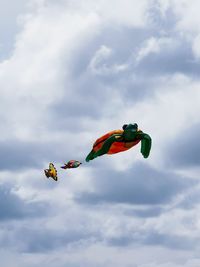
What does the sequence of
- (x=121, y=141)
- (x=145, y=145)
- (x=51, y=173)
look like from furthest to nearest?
(x=51, y=173), (x=145, y=145), (x=121, y=141)

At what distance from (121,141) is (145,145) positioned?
3.45m

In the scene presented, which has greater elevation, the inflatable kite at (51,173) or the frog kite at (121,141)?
the inflatable kite at (51,173)

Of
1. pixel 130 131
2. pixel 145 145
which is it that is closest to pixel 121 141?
pixel 130 131

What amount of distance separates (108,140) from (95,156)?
145 inches

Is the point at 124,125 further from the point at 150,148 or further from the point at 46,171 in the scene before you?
the point at 46,171

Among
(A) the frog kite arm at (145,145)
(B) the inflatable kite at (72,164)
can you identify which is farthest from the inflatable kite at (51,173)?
(A) the frog kite arm at (145,145)

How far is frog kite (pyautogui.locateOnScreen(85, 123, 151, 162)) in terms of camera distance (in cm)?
6612

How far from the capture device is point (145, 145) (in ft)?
225

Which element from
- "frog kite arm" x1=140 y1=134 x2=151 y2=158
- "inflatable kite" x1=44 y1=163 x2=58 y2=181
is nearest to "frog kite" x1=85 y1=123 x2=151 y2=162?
"frog kite arm" x1=140 y1=134 x2=151 y2=158

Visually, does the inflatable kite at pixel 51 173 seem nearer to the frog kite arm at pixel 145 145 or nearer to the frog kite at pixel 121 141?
the frog kite at pixel 121 141

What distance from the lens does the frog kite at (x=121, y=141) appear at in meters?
66.1

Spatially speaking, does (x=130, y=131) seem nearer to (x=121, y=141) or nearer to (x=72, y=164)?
(x=121, y=141)

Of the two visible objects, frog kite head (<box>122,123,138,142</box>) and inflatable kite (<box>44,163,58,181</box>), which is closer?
frog kite head (<box>122,123,138,142</box>)

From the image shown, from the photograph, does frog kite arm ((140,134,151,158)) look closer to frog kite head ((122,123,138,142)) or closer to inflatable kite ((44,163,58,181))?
frog kite head ((122,123,138,142))
